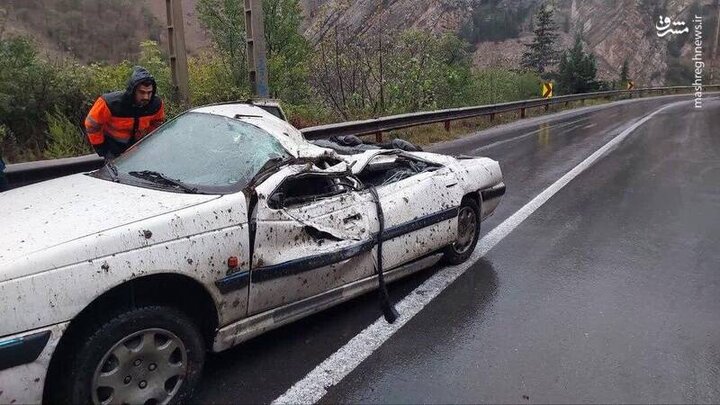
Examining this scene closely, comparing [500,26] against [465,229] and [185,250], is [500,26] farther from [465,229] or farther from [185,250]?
[185,250]

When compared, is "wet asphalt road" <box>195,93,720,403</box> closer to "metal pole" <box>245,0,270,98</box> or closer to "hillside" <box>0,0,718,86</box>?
"metal pole" <box>245,0,270,98</box>

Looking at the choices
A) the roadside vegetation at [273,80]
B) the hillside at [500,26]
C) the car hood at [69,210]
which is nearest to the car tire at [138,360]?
the car hood at [69,210]

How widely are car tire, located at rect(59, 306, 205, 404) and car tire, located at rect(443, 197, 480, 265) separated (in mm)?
2515

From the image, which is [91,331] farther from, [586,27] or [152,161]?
[586,27]

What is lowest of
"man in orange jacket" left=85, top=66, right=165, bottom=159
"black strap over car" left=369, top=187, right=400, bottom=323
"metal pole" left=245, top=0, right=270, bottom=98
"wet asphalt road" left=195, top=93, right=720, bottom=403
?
"wet asphalt road" left=195, top=93, right=720, bottom=403

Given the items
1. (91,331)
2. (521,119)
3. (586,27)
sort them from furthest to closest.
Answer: (586,27) < (521,119) < (91,331)

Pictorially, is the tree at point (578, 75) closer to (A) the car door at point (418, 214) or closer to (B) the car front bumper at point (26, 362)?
(A) the car door at point (418, 214)

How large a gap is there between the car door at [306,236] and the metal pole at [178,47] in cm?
705

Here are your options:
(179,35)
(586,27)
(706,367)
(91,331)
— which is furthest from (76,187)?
(586,27)

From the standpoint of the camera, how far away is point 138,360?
8.21 ft

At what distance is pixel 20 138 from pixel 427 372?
23.3 feet

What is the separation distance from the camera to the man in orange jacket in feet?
15.4

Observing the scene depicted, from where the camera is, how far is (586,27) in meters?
95.1

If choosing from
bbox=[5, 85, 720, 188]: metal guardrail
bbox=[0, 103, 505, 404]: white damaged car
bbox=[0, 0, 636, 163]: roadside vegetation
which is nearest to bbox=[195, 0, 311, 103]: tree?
bbox=[0, 0, 636, 163]: roadside vegetation
